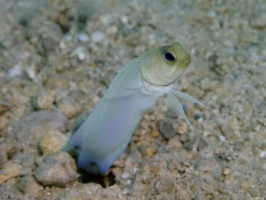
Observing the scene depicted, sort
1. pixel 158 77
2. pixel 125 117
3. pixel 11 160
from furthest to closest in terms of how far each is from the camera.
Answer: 1. pixel 11 160
2. pixel 125 117
3. pixel 158 77

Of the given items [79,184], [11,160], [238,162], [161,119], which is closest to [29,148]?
[11,160]

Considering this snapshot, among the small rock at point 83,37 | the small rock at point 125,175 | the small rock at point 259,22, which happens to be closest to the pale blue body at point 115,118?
the small rock at point 125,175

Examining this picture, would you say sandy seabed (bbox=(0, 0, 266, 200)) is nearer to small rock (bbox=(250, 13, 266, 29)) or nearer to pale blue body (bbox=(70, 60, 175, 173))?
small rock (bbox=(250, 13, 266, 29))

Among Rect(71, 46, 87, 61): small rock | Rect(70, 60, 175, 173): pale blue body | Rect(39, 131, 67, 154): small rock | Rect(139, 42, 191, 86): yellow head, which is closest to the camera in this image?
Rect(139, 42, 191, 86): yellow head

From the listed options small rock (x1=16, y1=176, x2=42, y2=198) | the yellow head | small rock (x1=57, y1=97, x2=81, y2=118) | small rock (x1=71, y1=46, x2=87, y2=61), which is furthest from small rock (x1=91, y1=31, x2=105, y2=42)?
small rock (x1=16, y1=176, x2=42, y2=198)

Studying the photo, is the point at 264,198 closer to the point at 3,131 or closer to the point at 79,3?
the point at 3,131
